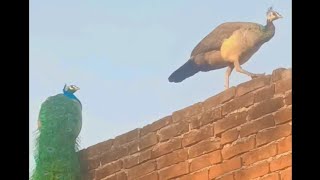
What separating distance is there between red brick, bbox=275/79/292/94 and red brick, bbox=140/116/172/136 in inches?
28.3

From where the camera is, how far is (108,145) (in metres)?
7.76

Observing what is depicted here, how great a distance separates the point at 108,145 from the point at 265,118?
1.07 metres

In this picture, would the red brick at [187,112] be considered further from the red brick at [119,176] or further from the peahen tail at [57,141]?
the peahen tail at [57,141]

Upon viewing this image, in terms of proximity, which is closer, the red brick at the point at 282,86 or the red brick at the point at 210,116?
the red brick at the point at 282,86

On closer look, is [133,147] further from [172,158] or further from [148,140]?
[172,158]

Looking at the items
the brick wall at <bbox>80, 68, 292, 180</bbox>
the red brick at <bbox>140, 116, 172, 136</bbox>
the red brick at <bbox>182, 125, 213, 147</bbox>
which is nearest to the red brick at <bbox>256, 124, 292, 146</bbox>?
the brick wall at <bbox>80, 68, 292, 180</bbox>

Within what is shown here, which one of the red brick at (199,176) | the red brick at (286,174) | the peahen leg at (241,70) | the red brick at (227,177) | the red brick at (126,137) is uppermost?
the peahen leg at (241,70)

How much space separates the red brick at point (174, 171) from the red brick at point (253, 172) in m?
0.36

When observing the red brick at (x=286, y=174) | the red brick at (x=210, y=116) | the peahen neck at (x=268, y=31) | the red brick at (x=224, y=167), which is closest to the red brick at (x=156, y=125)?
the red brick at (x=210, y=116)

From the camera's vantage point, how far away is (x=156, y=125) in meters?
7.57

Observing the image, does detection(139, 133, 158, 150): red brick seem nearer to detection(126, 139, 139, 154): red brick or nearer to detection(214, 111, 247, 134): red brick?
detection(126, 139, 139, 154): red brick

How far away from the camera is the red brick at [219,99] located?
289 inches

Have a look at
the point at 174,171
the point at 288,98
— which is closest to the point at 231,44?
the point at 288,98

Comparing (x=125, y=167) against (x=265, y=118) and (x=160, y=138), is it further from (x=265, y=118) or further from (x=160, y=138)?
(x=265, y=118)
